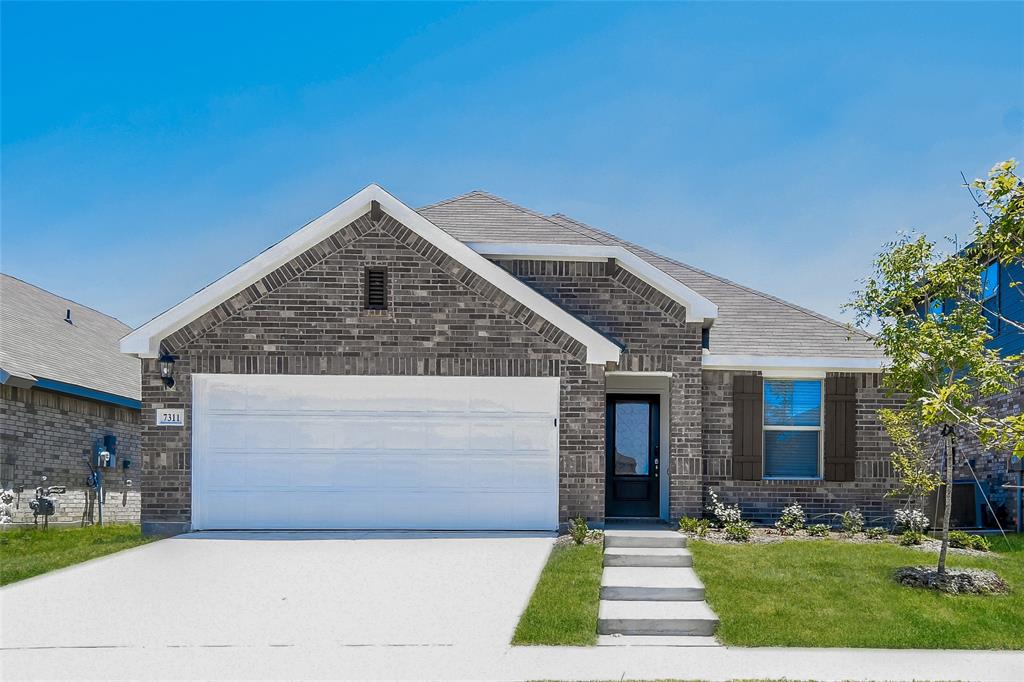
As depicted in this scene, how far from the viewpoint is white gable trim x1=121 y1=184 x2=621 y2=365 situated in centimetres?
1228

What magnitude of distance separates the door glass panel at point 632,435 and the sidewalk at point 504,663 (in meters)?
6.83

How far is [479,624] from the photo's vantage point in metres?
7.80

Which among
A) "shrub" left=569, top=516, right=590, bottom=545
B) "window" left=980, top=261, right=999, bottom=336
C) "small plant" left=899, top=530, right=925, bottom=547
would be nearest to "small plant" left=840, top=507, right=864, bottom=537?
"small plant" left=899, top=530, right=925, bottom=547

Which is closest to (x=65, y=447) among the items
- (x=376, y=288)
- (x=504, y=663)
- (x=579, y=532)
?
(x=376, y=288)

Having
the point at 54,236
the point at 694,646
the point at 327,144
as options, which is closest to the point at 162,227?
the point at 54,236

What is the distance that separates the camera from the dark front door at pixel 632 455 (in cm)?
1408

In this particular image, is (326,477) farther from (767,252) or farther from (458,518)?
(767,252)

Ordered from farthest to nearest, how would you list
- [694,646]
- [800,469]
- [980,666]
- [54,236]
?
[54,236] → [800,469] → [694,646] → [980,666]

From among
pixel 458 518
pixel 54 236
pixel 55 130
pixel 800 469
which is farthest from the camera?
pixel 54 236

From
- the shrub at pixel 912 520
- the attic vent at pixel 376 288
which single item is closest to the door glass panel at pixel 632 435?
the shrub at pixel 912 520

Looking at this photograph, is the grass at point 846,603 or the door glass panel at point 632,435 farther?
the door glass panel at point 632,435

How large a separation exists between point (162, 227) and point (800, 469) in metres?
14.2

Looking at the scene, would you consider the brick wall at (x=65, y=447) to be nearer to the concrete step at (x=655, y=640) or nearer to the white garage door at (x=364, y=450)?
the white garage door at (x=364, y=450)

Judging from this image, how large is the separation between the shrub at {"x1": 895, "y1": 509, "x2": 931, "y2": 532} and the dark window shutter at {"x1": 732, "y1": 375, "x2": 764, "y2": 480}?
213cm
